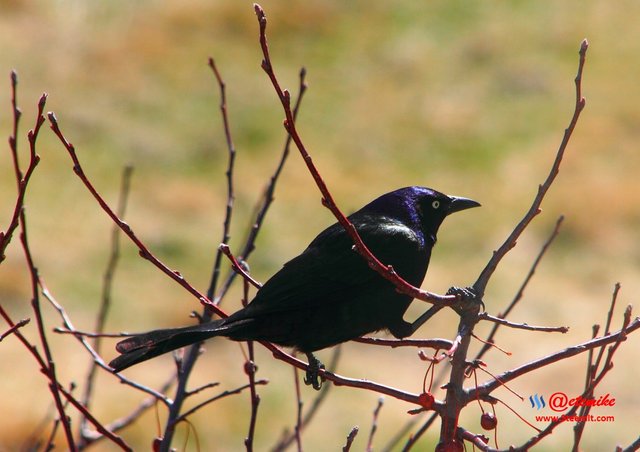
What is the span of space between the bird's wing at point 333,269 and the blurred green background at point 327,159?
240 inches

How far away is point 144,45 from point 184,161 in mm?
3275

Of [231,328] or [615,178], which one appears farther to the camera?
[615,178]

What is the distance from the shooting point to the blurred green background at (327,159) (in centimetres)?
1101

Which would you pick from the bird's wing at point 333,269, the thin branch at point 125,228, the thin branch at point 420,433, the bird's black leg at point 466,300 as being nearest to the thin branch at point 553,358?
the bird's black leg at point 466,300

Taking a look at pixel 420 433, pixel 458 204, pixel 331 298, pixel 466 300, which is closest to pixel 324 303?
pixel 331 298

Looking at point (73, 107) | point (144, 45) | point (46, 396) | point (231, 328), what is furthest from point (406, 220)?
point (144, 45)

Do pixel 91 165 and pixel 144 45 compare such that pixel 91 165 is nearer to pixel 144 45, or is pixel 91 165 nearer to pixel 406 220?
pixel 144 45

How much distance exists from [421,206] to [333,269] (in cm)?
73

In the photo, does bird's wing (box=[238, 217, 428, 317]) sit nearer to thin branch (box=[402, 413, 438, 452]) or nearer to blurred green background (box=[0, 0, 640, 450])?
thin branch (box=[402, 413, 438, 452])

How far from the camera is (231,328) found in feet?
11.4

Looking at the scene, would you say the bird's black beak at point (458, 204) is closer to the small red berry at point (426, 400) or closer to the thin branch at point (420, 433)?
the thin branch at point (420, 433)

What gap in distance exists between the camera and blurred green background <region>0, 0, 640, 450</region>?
1101 centimetres

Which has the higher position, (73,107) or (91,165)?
(73,107)

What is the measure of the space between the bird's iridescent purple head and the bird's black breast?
0.44 meters
